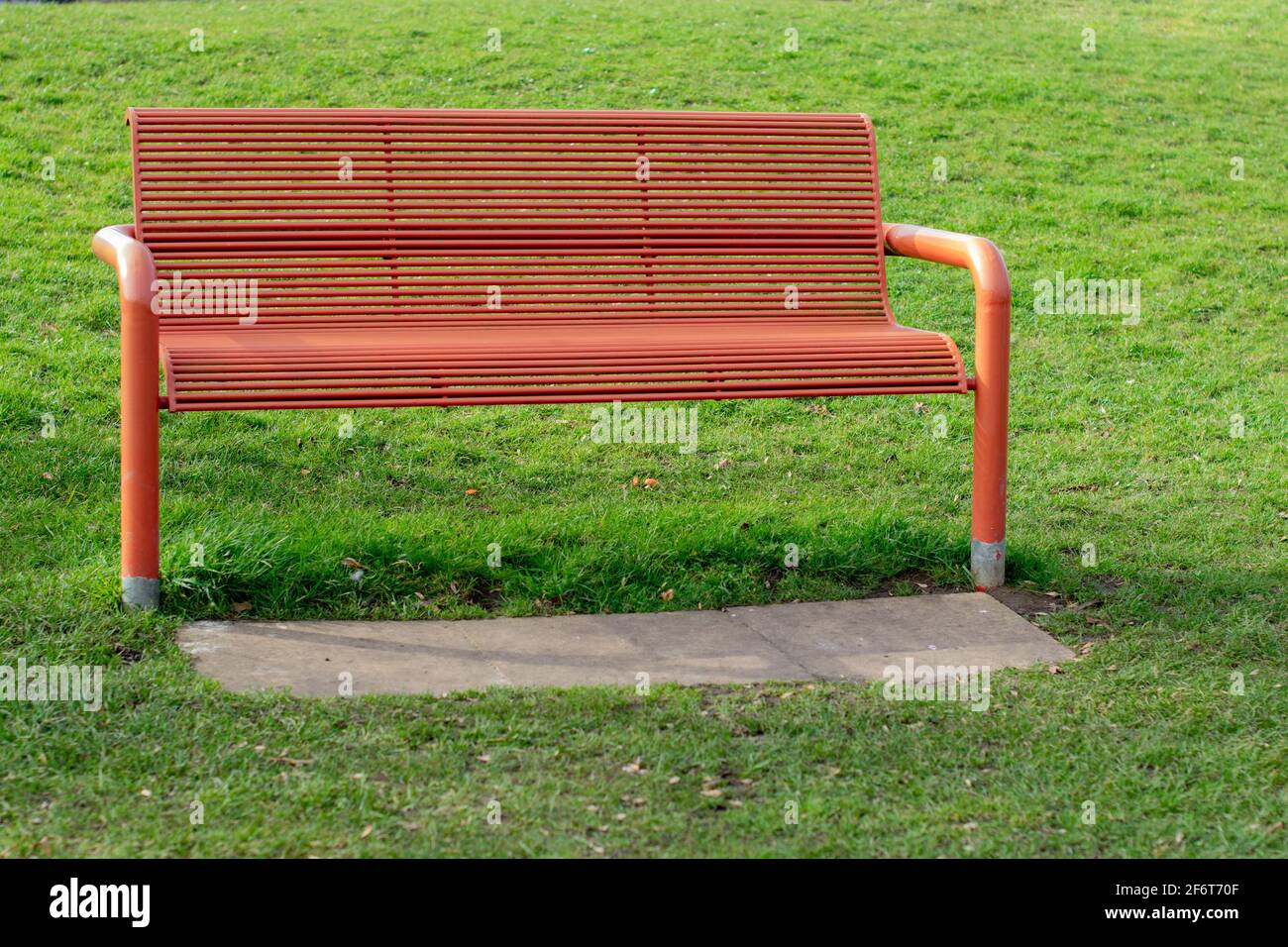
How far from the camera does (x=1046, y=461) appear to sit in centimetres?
595

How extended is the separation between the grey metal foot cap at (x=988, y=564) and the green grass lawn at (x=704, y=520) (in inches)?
3.0

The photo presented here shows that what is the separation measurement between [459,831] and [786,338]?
2114 millimetres

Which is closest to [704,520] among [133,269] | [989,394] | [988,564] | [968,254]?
[988,564]

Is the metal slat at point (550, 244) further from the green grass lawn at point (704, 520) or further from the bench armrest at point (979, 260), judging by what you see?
the green grass lawn at point (704, 520)

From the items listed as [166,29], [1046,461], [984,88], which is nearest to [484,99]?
[166,29]

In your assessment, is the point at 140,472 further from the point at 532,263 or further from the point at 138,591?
the point at 532,263

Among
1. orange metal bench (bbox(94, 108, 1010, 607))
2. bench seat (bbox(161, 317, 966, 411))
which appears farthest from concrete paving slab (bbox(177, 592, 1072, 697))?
bench seat (bbox(161, 317, 966, 411))

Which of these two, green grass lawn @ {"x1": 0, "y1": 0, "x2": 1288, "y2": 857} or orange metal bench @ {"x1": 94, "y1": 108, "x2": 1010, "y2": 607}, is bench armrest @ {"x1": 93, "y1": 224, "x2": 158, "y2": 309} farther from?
green grass lawn @ {"x1": 0, "y1": 0, "x2": 1288, "y2": 857}

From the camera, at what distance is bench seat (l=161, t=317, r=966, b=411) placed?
4023 millimetres

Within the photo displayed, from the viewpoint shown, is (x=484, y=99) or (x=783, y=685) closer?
(x=783, y=685)

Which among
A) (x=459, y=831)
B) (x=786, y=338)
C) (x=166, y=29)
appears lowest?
(x=459, y=831)

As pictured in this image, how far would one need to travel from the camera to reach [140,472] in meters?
3.96

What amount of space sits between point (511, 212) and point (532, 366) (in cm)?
117
